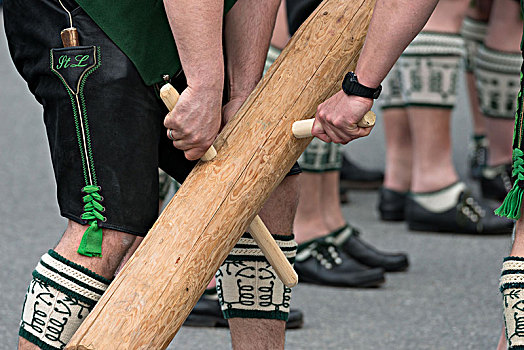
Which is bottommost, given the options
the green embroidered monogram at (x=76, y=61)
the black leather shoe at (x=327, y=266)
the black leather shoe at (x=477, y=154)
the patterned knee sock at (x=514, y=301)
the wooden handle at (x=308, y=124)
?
the black leather shoe at (x=477, y=154)

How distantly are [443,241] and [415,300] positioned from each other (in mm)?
743

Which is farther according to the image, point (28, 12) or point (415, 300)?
point (415, 300)

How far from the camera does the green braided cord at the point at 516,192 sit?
5.54 ft

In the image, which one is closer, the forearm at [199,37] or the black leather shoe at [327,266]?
the forearm at [199,37]

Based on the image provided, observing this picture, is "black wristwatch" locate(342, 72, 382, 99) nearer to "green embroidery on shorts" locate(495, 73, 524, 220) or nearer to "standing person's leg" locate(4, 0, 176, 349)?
"green embroidery on shorts" locate(495, 73, 524, 220)

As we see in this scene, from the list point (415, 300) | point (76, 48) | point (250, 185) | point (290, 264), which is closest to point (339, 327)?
point (415, 300)

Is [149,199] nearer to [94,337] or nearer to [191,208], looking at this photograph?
[191,208]

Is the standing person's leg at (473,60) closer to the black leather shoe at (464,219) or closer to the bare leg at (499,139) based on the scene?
the bare leg at (499,139)

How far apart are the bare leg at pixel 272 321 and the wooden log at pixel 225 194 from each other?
0.21 m

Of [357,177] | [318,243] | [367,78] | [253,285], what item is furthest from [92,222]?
[357,177]

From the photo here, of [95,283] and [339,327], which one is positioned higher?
[95,283]

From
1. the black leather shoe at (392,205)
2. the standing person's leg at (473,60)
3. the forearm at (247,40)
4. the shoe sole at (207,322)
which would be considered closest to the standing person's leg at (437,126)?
the black leather shoe at (392,205)

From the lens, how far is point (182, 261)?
1.69 metres

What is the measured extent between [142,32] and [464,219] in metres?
2.44
